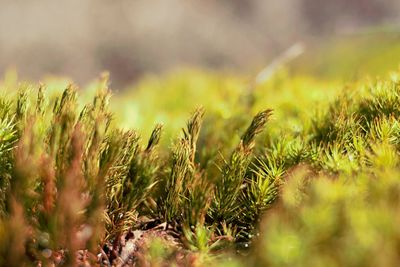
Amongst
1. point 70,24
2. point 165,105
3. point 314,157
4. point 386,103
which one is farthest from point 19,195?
point 70,24

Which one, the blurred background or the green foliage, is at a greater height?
the blurred background

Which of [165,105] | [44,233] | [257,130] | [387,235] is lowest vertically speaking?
[387,235]

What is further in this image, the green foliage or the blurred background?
the blurred background

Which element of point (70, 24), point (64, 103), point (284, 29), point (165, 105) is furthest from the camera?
point (284, 29)

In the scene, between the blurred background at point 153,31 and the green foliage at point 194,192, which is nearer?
the green foliage at point 194,192

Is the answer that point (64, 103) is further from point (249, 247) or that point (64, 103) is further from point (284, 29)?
point (284, 29)

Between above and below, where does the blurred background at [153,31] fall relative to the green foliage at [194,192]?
above

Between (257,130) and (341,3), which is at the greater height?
(341,3)

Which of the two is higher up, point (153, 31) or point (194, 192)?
point (153, 31)
